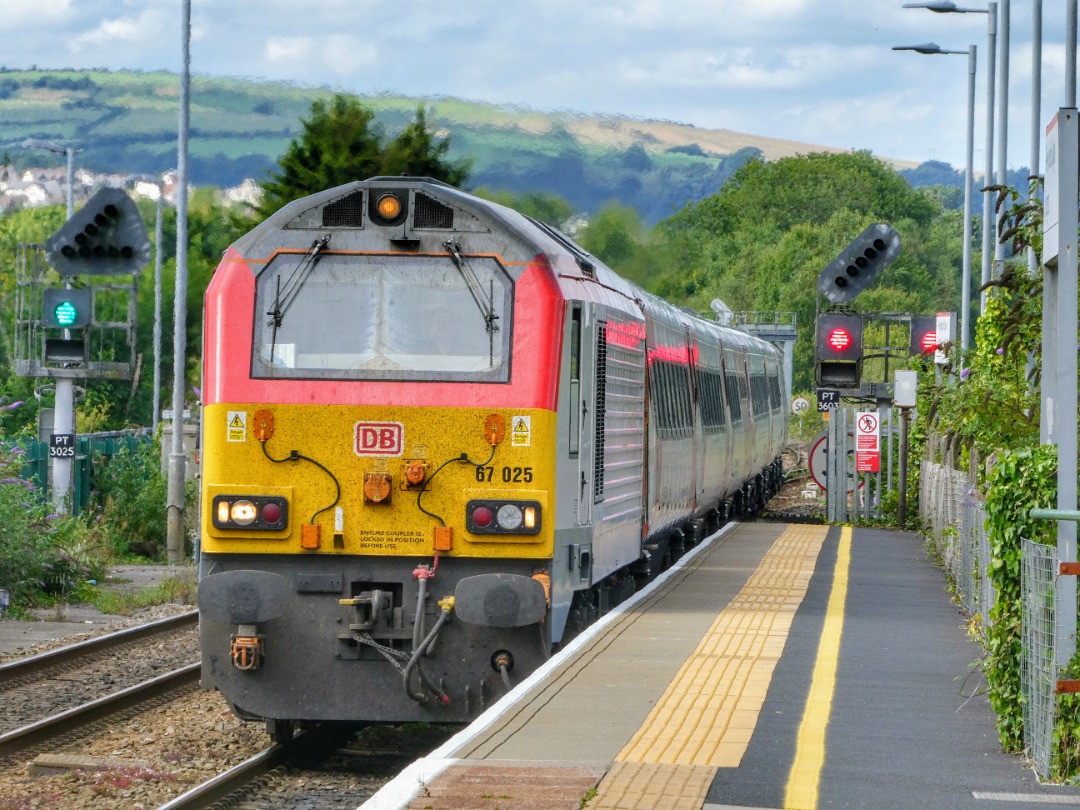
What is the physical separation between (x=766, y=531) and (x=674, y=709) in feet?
45.7

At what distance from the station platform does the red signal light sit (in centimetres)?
1138

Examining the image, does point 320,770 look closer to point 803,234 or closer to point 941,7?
point 941,7

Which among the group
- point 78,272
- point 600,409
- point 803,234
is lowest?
point 600,409

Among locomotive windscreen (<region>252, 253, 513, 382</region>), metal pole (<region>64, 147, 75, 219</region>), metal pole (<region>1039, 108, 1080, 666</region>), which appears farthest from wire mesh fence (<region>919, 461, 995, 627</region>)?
metal pole (<region>64, 147, 75, 219</region>)

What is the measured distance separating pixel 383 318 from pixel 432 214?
67 cm

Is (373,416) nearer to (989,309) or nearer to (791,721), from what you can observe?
(791,721)

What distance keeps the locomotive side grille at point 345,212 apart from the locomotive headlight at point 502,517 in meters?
1.82

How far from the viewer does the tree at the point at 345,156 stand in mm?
39000

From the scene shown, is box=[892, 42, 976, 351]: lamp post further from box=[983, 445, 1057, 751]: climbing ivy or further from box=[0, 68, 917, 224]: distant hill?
box=[983, 445, 1057, 751]: climbing ivy

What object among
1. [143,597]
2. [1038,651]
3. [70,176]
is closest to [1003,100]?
[143,597]

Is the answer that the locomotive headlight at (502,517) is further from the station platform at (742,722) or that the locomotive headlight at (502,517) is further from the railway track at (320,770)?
the railway track at (320,770)

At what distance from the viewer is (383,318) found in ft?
33.2

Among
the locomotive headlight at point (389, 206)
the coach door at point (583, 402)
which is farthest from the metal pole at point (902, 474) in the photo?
the locomotive headlight at point (389, 206)

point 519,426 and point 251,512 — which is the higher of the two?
point 519,426
